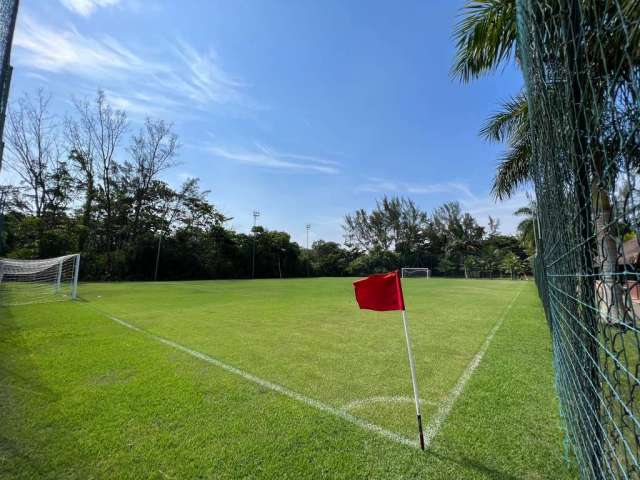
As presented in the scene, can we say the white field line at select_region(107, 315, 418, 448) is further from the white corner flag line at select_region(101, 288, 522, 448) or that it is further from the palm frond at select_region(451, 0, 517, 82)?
the palm frond at select_region(451, 0, 517, 82)

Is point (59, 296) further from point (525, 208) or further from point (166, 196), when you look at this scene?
point (525, 208)

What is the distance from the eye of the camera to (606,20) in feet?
4.13

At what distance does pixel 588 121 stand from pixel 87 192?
1438 inches

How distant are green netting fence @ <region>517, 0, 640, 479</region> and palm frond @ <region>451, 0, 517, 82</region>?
13.8ft

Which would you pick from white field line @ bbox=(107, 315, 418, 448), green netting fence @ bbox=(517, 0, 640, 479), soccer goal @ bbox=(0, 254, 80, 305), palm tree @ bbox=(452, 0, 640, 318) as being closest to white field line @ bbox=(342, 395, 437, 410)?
white field line @ bbox=(107, 315, 418, 448)

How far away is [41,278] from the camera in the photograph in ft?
58.6

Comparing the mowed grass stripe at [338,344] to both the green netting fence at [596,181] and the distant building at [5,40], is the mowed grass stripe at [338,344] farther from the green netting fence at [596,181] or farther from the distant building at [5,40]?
the distant building at [5,40]

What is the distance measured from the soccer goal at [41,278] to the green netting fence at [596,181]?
15.1 metres

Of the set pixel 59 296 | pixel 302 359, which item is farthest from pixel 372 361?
pixel 59 296

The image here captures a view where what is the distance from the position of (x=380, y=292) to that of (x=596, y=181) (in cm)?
187

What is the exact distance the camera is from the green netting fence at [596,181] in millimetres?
994

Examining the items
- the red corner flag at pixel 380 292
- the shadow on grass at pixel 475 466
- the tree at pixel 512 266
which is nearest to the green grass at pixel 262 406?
the shadow on grass at pixel 475 466

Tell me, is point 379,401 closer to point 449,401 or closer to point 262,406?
point 449,401

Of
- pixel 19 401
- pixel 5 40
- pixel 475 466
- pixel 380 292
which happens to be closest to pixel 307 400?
pixel 380 292
